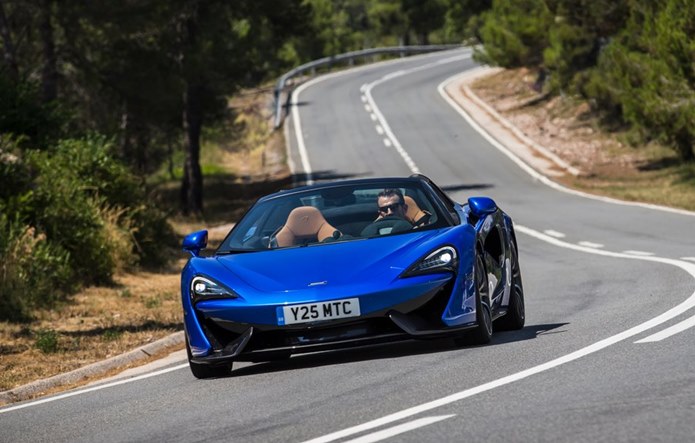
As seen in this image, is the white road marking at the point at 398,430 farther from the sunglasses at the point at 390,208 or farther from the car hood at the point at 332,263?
the sunglasses at the point at 390,208

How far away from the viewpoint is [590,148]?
50.6 m

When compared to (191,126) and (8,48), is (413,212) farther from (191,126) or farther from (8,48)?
(191,126)

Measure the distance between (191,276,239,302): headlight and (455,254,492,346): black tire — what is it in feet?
5.31

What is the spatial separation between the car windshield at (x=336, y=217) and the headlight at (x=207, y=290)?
2.21ft

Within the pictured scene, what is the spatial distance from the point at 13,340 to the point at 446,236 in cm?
648

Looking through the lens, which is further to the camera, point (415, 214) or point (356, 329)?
point (415, 214)

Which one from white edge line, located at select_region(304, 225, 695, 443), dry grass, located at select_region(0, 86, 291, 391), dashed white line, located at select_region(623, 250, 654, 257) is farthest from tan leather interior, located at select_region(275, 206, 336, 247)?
dashed white line, located at select_region(623, 250, 654, 257)

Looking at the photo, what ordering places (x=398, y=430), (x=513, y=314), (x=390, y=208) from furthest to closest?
(x=513, y=314)
(x=390, y=208)
(x=398, y=430)

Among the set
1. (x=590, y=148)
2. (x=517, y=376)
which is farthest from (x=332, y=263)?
(x=590, y=148)

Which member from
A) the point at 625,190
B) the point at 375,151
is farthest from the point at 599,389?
the point at 375,151

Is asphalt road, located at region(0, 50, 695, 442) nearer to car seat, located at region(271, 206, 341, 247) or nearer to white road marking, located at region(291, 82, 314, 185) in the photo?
car seat, located at region(271, 206, 341, 247)

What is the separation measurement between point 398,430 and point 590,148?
147 ft

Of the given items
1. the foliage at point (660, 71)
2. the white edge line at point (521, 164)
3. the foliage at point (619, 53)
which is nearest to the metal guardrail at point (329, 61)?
the white edge line at point (521, 164)

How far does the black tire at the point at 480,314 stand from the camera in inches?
377
